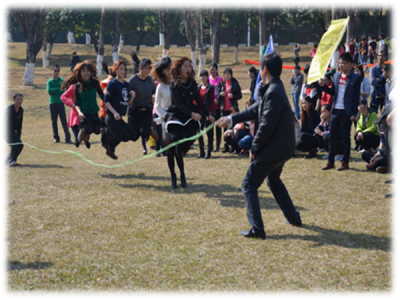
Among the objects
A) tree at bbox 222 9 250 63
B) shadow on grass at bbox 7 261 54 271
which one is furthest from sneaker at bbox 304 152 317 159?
tree at bbox 222 9 250 63

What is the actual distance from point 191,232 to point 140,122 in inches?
145

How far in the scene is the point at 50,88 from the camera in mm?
13609

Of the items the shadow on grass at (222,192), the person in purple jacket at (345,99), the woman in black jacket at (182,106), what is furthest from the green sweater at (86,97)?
the person in purple jacket at (345,99)

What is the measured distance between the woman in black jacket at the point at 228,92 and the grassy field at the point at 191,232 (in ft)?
6.26

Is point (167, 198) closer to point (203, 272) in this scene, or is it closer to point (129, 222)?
point (129, 222)

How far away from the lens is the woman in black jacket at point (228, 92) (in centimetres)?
1087

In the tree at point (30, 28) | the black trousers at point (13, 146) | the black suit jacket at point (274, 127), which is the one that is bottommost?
the black trousers at point (13, 146)

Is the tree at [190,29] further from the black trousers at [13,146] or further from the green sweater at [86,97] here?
the green sweater at [86,97]

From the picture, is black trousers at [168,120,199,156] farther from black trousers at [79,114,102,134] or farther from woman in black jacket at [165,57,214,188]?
black trousers at [79,114,102,134]

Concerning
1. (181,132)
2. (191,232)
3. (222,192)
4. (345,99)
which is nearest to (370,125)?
(345,99)

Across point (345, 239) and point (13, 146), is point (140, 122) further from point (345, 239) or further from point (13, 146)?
point (345, 239)

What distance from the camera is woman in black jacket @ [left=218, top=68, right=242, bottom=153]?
35.7ft

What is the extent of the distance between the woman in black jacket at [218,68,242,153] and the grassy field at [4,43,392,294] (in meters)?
1.91
